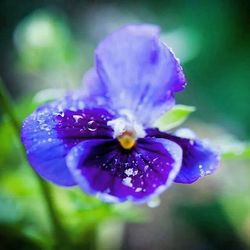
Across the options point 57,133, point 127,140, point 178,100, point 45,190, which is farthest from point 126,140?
point 178,100

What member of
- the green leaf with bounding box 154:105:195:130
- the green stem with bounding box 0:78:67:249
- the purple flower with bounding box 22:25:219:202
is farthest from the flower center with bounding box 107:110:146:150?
the green stem with bounding box 0:78:67:249

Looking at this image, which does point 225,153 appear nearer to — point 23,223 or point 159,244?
point 23,223

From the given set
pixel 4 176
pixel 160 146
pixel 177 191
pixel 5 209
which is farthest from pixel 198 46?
pixel 160 146

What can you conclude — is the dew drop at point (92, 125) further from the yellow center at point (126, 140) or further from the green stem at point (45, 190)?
the green stem at point (45, 190)

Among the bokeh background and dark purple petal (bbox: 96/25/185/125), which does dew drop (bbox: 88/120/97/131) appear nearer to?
dark purple petal (bbox: 96/25/185/125)

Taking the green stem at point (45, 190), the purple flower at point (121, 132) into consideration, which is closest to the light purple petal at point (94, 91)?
the purple flower at point (121, 132)

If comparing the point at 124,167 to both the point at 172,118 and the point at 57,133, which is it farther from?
the point at 172,118
